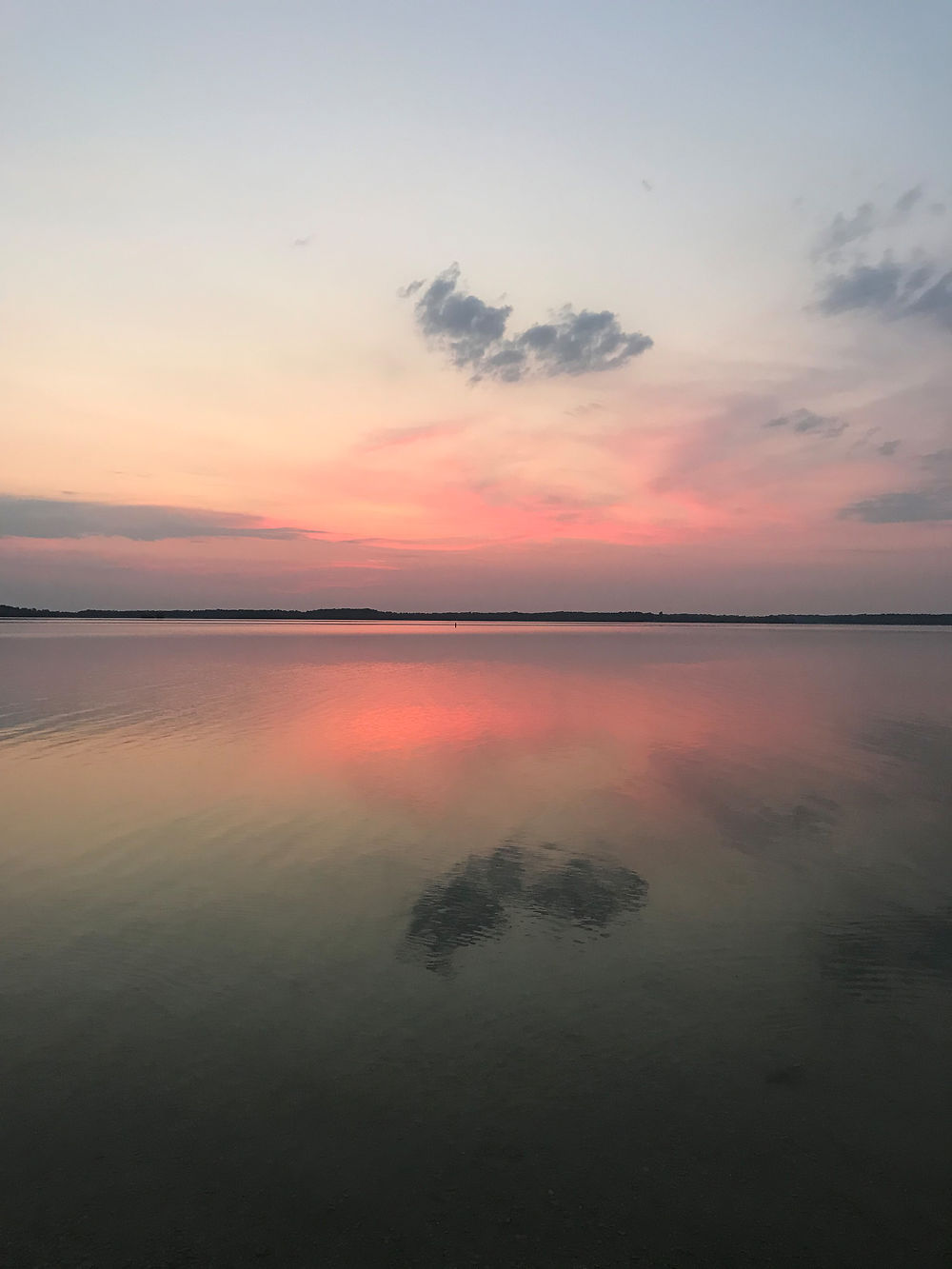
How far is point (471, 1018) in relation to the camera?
25.8 feet

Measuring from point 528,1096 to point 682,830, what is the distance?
937 centimetres

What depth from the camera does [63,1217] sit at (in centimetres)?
512

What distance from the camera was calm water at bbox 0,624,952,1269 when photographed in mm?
5180

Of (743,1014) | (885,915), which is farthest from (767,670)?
(743,1014)

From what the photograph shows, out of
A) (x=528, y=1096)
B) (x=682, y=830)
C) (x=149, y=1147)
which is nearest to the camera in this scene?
(x=149, y=1147)

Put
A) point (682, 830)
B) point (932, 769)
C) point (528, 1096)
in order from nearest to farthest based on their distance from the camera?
1. point (528, 1096)
2. point (682, 830)
3. point (932, 769)

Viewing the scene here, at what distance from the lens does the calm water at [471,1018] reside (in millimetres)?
5180

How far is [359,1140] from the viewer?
5.91 meters

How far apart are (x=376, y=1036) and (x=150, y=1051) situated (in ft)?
6.84

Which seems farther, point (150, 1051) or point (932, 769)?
point (932, 769)

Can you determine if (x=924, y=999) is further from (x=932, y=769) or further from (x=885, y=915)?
(x=932, y=769)

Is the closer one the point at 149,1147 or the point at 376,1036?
the point at 149,1147

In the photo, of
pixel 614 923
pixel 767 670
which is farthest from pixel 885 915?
pixel 767 670

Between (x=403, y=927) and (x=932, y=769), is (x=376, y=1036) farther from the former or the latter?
(x=932, y=769)
